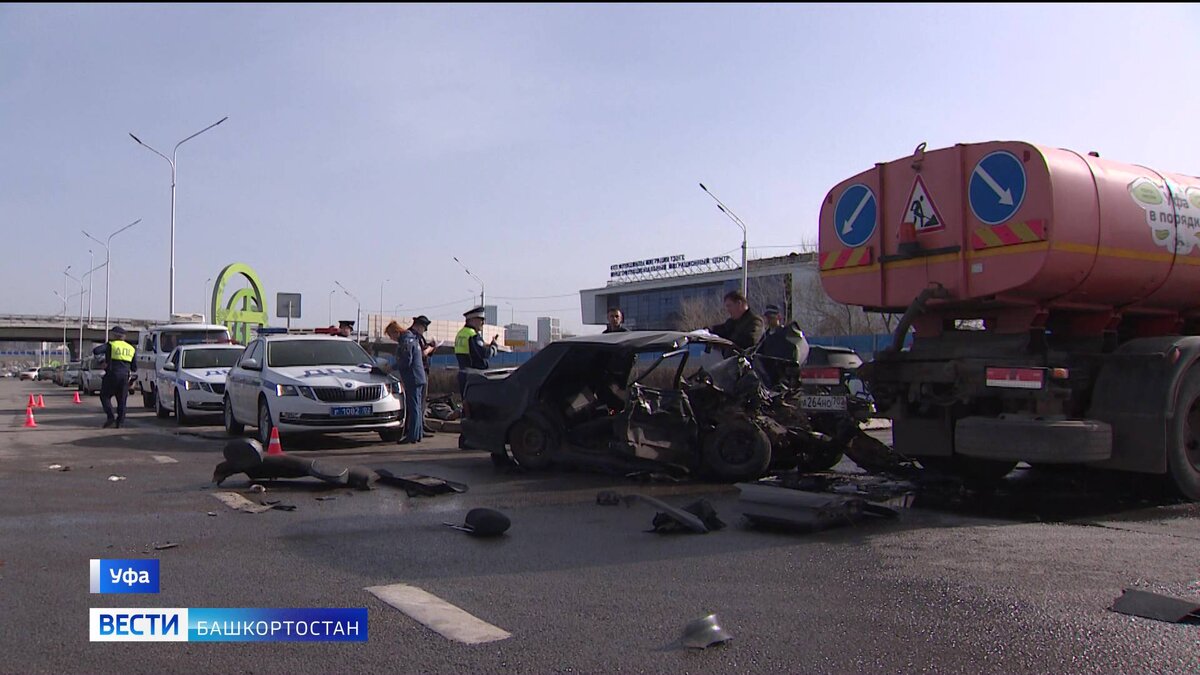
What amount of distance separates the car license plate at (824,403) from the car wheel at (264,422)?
7.37m

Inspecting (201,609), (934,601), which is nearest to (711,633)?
(934,601)

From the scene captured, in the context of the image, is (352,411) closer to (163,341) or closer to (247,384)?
(247,384)

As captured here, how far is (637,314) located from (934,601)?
3530 inches

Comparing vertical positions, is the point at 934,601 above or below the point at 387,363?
below

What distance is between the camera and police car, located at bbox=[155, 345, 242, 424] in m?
16.8

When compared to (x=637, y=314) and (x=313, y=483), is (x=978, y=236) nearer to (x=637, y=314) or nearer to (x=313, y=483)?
(x=313, y=483)

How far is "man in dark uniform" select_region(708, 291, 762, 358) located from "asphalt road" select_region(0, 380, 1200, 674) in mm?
2093

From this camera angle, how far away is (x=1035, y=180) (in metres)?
7.05

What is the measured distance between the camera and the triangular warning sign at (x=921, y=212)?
785 cm

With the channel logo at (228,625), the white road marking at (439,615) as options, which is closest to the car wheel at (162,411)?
the channel logo at (228,625)

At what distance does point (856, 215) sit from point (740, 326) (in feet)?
6.69

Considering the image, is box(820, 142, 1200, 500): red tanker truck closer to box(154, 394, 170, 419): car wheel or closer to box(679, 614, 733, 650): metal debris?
box(679, 614, 733, 650): metal debris

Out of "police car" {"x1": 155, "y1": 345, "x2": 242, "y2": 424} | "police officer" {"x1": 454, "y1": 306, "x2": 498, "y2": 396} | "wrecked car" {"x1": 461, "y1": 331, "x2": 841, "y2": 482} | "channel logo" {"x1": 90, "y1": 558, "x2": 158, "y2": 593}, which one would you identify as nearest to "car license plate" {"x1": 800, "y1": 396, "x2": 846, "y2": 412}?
"wrecked car" {"x1": 461, "y1": 331, "x2": 841, "y2": 482}

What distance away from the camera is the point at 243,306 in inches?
1772
